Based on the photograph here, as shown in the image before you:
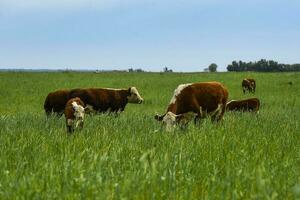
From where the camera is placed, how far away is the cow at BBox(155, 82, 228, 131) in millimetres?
11265

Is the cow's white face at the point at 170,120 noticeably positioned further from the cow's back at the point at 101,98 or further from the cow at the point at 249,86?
the cow at the point at 249,86

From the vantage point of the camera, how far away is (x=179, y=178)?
3.99m

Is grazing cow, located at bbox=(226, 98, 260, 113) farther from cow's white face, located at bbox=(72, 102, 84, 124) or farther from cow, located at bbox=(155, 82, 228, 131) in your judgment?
cow's white face, located at bbox=(72, 102, 84, 124)

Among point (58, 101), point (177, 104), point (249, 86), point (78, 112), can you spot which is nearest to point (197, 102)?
point (177, 104)

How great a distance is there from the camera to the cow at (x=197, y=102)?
1126 cm

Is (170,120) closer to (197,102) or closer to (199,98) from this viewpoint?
(197,102)

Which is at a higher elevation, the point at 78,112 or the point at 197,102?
the point at 197,102

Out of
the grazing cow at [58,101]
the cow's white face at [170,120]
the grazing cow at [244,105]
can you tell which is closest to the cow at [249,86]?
the grazing cow at [244,105]

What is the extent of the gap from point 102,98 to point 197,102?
662cm

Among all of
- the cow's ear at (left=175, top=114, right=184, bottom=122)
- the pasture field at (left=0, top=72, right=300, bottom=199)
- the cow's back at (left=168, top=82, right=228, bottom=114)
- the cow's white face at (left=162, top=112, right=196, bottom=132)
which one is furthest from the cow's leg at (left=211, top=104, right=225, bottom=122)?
the pasture field at (left=0, top=72, right=300, bottom=199)

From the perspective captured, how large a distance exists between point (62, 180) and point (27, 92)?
32162 millimetres

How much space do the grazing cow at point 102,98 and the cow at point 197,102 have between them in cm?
596

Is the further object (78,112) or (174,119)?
(78,112)

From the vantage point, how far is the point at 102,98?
17625mm
